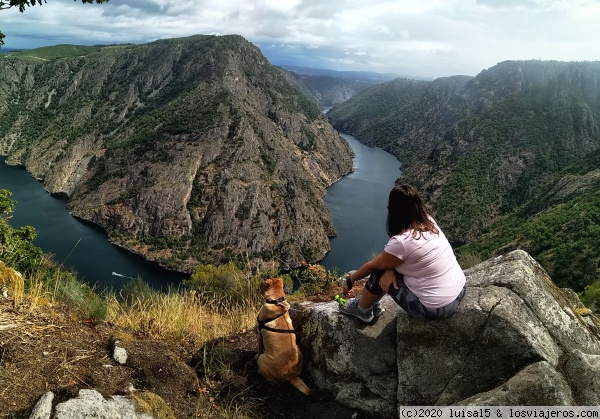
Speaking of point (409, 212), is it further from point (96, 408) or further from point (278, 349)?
point (96, 408)

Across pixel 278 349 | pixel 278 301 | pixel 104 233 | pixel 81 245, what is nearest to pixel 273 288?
pixel 278 301

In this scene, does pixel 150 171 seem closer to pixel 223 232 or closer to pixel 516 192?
pixel 223 232

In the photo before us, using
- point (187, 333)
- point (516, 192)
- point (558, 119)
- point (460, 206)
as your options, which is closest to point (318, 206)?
point (460, 206)

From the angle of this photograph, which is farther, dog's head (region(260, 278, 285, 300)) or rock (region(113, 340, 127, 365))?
dog's head (region(260, 278, 285, 300))

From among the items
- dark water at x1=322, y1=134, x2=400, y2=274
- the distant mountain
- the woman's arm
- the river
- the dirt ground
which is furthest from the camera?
dark water at x1=322, y1=134, x2=400, y2=274

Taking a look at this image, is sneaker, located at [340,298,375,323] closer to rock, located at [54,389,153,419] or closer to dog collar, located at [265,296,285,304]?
dog collar, located at [265,296,285,304]

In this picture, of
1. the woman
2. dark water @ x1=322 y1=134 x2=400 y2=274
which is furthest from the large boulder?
dark water @ x1=322 y1=134 x2=400 y2=274
